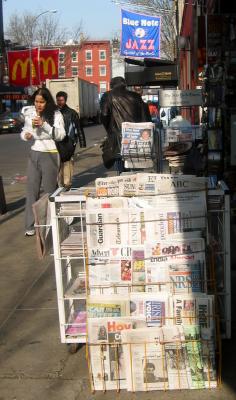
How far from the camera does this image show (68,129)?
32.4 ft

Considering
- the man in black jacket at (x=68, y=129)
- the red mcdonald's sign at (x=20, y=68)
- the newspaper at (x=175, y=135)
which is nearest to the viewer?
the newspaper at (x=175, y=135)

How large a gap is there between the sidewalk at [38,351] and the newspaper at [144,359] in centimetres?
7

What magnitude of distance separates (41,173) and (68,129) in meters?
2.88

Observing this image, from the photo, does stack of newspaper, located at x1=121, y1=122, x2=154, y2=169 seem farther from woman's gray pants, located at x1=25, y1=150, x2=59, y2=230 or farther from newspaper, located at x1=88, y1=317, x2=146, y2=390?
newspaper, located at x1=88, y1=317, x2=146, y2=390

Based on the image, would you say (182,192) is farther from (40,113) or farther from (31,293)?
(40,113)

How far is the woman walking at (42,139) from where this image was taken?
6.56m

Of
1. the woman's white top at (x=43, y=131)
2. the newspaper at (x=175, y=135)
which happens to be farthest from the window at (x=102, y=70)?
the woman's white top at (x=43, y=131)

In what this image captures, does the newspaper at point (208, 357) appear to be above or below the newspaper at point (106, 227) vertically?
below

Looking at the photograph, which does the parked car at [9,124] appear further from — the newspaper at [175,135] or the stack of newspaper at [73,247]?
the stack of newspaper at [73,247]

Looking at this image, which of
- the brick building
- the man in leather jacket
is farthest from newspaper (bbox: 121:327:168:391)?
the brick building

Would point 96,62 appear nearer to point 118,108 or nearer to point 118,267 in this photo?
point 118,108

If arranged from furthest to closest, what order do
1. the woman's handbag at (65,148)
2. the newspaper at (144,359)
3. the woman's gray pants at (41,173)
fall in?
the woman's handbag at (65,148) < the woman's gray pants at (41,173) < the newspaper at (144,359)

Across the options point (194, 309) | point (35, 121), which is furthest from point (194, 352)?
point (35, 121)

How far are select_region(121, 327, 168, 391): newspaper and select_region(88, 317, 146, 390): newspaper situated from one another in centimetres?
6
